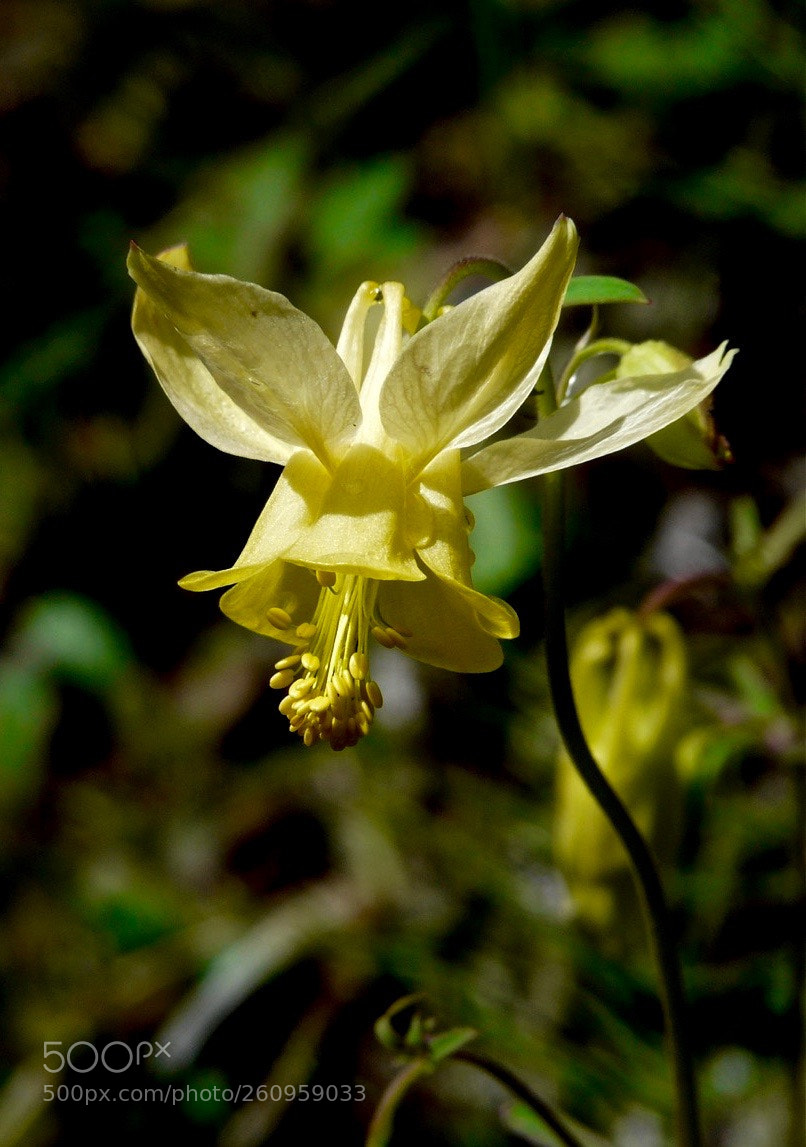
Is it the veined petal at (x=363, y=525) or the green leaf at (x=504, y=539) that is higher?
the veined petal at (x=363, y=525)

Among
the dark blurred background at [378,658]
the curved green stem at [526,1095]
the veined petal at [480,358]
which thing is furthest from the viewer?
the dark blurred background at [378,658]

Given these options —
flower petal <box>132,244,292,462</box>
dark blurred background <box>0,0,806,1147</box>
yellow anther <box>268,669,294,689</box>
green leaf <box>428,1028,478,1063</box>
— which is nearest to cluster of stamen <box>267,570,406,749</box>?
yellow anther <box>268,669,294,689</box>

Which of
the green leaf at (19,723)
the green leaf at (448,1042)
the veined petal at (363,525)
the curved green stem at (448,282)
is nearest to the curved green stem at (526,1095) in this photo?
the green leaf at (448,1042)

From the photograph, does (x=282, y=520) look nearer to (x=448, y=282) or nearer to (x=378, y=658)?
(x=448, y=282)

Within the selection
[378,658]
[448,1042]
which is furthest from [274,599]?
[378,658]

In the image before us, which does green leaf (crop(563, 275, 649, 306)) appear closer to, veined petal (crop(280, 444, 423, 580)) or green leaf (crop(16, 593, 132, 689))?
veined petal (crop(280, 444, 423, 580))

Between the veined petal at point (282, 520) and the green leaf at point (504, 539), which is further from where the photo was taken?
the green leaf at point (504, 539)

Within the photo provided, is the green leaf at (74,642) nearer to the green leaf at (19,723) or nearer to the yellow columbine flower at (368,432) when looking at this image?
the green leaf at (19,723)

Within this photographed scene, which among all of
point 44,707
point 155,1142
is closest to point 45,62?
point 44,707
